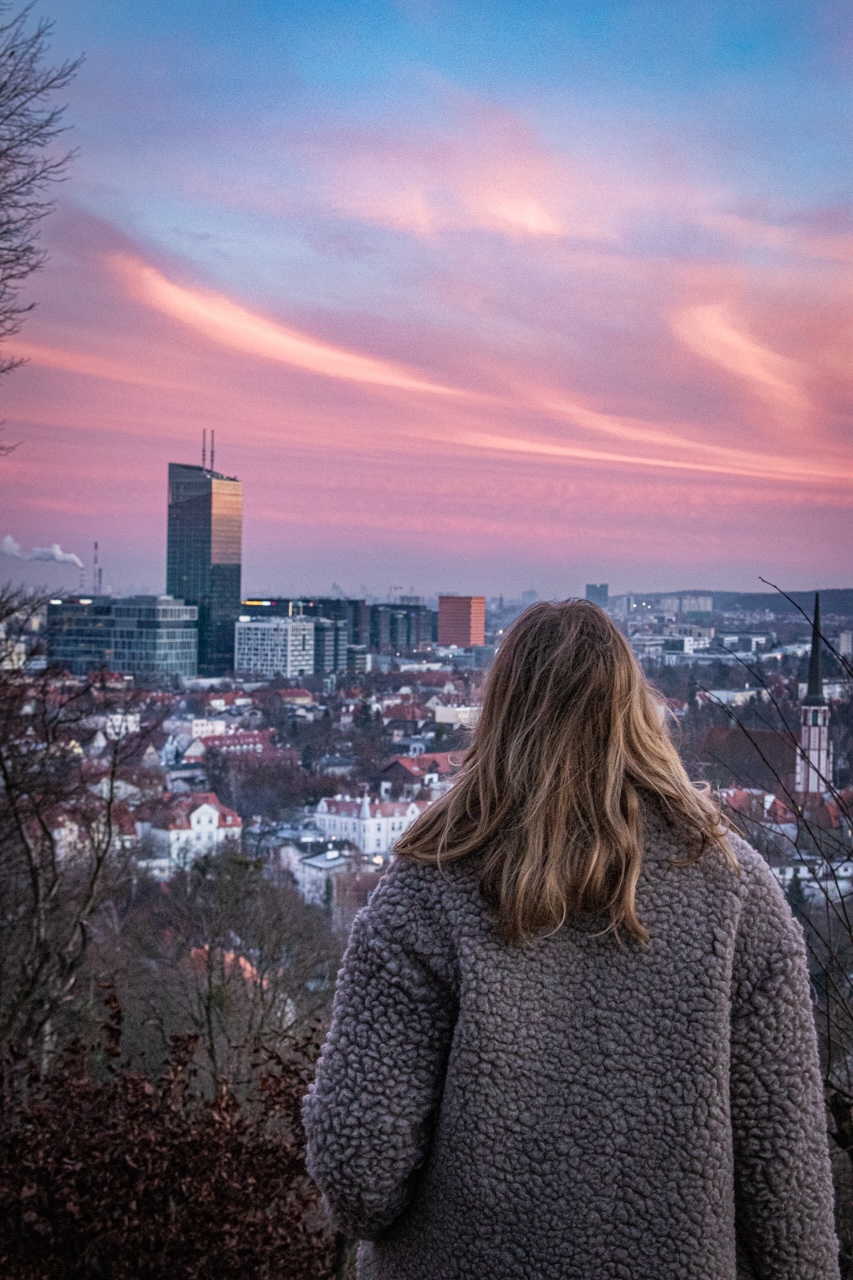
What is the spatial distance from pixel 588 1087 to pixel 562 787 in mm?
298

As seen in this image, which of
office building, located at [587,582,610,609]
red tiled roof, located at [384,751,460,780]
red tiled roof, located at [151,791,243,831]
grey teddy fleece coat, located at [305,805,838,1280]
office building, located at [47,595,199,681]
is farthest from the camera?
office building, located at [47,595,199,681]

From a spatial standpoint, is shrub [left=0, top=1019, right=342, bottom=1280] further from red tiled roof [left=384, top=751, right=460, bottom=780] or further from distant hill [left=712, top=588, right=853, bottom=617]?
red tiled roof [left=384, top=751, right=460, bottom=780]

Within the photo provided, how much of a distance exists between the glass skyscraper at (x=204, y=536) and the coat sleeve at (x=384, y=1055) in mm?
43876

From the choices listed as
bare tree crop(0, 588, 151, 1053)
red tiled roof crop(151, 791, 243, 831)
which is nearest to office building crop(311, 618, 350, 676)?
red tiled roof crop(151, 791, 243, 831)

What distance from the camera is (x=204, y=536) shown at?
45.7 meters

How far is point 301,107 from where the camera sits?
1858 cm

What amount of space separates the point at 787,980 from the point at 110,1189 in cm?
166

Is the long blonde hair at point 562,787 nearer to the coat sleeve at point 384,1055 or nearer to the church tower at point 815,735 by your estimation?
the coat sleeve at point 384,1055

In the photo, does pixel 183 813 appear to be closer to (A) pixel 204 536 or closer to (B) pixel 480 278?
(B) pixel 480 278

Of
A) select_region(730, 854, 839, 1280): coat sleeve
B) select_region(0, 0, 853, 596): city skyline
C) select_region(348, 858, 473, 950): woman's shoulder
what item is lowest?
select_region(730, 854, 839, 1280): coat sleeve

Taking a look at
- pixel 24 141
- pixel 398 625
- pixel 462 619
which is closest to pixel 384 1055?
pixel 24 141

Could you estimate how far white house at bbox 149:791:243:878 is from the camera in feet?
53.0

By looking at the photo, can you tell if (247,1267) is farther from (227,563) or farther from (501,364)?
(227,563)

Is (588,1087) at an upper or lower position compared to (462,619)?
lower
